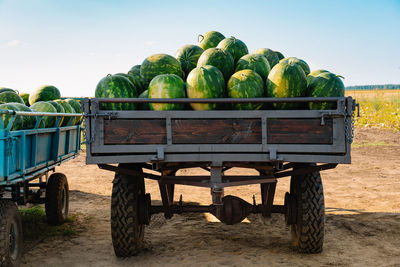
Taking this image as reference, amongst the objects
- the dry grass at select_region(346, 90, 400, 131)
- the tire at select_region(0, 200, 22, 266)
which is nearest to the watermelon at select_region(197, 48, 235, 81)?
the tire at select_region(0, 200, 22, 266)

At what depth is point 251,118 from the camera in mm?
3682

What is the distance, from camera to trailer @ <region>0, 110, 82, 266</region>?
3.63 m

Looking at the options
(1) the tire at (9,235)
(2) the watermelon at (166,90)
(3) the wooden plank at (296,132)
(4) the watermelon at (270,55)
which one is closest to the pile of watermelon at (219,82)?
(2) the watermelon at (166,90)

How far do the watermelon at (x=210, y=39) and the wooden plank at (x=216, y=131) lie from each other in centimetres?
212

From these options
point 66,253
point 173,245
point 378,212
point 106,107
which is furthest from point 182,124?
point 378,212

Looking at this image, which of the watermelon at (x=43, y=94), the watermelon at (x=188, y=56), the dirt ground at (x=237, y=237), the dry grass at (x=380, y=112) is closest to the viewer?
the dirt ground at (x=237, y=237)

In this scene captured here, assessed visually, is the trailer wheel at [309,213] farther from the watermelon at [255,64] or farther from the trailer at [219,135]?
the watermelon at [255,64]

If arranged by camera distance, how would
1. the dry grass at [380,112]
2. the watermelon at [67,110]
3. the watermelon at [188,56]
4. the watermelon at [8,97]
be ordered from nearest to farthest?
the watermelon at [188,56]
the watermelon at [8,97]
the watermelon at [67,110]
the dry grass at [380,112]

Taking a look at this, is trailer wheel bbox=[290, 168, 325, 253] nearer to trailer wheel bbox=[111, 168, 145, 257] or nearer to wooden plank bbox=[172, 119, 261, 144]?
wooden plank bbox=[172, 119, 261, 144]

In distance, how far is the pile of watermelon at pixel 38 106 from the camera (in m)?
4.50

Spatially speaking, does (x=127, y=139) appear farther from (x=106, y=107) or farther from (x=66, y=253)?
(x=66, y=253)

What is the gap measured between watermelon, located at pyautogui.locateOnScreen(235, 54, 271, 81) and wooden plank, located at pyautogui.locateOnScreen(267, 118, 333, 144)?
101 centimetres

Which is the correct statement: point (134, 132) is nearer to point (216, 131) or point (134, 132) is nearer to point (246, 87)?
point (216, 131)

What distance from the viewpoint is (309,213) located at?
4.33 m
